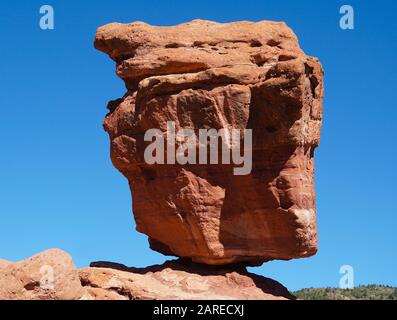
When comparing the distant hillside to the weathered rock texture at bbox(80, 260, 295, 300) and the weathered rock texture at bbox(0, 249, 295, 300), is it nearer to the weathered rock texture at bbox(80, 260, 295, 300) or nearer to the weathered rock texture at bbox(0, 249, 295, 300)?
the weathered rock texture at bbox(80, 260, 295, 300)

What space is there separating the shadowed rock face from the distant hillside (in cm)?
2111

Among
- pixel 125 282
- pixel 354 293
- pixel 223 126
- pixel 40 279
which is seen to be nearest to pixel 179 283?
pixel 125 282

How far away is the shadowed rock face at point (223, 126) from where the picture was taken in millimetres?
31516

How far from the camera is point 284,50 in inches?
1316

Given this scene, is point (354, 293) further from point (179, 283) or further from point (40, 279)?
point (40, 279)

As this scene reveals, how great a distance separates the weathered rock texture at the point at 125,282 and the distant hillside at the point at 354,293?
2039cm

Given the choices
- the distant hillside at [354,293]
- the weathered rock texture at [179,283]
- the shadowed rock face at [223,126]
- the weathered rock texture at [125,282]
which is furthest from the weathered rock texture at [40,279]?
the distant hillside at [354,293]

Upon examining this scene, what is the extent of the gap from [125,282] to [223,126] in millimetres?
6267

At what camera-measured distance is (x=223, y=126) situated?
3170 cm

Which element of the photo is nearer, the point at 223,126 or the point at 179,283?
the point at 223,126
